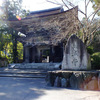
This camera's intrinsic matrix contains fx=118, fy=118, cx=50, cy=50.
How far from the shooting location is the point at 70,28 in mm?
8656

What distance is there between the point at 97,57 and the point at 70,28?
2.77 m

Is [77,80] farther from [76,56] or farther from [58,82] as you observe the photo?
[76,56]

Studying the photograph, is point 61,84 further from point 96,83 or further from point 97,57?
point 97,57

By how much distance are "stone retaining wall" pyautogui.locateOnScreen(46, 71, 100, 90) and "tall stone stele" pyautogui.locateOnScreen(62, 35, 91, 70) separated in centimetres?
62

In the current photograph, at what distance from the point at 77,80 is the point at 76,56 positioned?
1.16m

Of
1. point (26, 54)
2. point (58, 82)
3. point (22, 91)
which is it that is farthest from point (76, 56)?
point (26, 54)

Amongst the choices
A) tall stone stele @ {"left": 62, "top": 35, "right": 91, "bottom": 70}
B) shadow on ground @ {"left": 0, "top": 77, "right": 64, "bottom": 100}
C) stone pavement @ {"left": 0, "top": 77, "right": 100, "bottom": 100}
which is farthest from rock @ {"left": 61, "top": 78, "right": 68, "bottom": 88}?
tall stone stele @ {"left": 62, "top": 35, "right": 91, "bottom": 70}

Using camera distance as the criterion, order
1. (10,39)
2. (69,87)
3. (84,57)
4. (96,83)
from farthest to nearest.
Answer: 1. (10,39)
2. (84,57)
3. (69,87)
4. (96,83)

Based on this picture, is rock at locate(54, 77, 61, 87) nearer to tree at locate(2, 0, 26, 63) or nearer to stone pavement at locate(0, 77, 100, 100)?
stone pavement at locate(0, 77, 100, 100)

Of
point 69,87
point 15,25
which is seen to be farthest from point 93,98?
point 15,25

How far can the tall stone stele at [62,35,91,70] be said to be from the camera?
17.4ft

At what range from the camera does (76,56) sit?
17.9ft

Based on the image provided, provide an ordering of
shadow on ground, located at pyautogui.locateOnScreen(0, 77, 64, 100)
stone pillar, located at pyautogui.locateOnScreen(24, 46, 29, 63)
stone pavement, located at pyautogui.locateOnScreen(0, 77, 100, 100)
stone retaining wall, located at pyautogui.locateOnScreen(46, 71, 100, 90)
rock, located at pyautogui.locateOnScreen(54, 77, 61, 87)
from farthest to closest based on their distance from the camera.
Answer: stone pillar, located at pyautogui.locateOnScreen(24, 46, 29, 63), rock, located at pyautogui.locateOnScreen(54, 77, 61, 87), stone retaining wall, located at pyautogui.locateOnScreen(46, 71, 100, 90), shadow on ground, located at pyautogui.locateOnScreen(0, 77, 64, 100), stone pavement, located at pyautogui.locateOnScreen(0, 77, 100, 100)

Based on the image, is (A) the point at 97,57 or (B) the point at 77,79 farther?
(A) the point at 97,57
